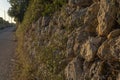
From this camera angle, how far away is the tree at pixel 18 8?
26.2 meters

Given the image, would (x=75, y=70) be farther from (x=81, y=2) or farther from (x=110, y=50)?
(x=81, y=2)

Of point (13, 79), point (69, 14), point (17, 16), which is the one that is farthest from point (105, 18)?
point (17, 16)

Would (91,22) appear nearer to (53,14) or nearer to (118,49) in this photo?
(118,49)

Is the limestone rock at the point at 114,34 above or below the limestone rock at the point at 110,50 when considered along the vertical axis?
above

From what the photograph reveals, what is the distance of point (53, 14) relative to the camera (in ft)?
31.7

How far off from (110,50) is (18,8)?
74.7 feet

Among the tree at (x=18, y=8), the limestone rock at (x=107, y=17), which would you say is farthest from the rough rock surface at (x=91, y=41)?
the tree at (x=18, y=8)

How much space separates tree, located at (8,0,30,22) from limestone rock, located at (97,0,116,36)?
20.8m

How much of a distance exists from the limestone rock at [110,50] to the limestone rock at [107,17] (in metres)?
0.31

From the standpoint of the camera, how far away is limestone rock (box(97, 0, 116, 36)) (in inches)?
201

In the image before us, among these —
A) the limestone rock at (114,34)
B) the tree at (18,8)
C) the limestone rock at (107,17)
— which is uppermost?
the limestone rock at (107,17)

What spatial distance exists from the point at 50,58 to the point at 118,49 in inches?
134

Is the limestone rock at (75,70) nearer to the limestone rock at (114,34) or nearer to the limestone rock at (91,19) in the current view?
the limestone rock at (91,19)

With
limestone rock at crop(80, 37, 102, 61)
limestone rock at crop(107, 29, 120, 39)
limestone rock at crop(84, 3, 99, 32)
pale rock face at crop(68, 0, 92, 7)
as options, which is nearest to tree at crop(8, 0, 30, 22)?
pale rock face at crop(68, 0, 92, 7)
